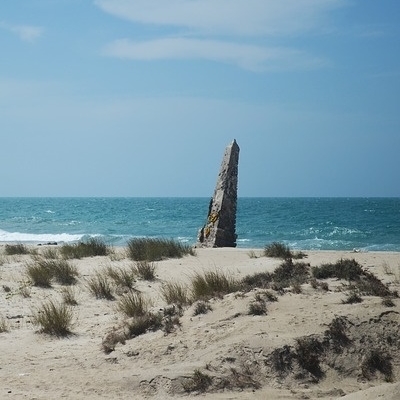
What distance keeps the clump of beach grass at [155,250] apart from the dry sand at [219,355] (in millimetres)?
A: 6844

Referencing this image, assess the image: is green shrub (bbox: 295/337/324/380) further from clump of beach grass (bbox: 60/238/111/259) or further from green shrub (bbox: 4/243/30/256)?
green shrub (bbox: 4/243/30/256)

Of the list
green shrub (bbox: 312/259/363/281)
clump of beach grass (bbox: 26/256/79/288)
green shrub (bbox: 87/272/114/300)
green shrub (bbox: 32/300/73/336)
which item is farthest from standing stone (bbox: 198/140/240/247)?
green shrub (bbox: 32/300/73/336)

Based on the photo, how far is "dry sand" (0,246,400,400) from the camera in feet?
21.3

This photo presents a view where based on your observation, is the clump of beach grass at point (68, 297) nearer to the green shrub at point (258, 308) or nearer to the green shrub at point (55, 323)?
the green shrub at point (55, 323)

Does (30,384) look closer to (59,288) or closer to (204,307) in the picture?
(204,307)

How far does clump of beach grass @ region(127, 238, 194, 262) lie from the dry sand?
6844mm

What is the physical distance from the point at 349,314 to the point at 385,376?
2.84ft

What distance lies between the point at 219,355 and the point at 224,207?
1241 centimetres

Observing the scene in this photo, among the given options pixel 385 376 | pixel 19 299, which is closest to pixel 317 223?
pixel 19 299

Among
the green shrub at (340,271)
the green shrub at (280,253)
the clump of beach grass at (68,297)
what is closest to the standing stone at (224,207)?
the green shrub at (280,253)

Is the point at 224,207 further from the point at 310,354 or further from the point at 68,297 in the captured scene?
the point at 310,354

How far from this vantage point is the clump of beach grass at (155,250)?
51.9 ft

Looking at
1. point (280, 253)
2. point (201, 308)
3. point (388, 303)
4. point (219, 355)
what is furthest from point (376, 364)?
point (280, 253)

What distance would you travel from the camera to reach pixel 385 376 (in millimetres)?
6680
